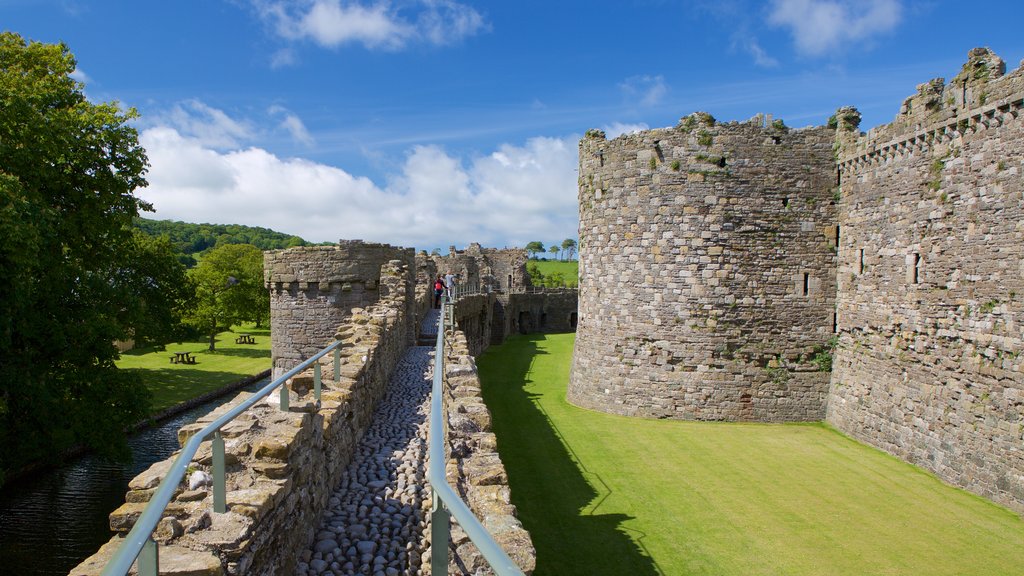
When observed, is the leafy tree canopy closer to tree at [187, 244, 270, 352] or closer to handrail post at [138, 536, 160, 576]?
tree at [187, 244, 270, 352]

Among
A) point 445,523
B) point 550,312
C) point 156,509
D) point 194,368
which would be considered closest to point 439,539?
point 445,523

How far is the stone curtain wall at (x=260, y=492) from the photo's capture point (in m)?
3.79

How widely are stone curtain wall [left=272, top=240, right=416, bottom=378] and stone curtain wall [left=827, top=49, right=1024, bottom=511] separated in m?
12.1

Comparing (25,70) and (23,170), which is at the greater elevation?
(25,70)

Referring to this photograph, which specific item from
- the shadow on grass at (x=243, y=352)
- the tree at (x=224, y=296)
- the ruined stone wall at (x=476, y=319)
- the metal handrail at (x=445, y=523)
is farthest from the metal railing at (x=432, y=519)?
the tree at (x=224, y=296)

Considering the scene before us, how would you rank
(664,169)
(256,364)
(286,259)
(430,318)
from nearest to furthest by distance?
1. (664,169)
2. (286,259)
3. (430,318)
4. (256,364)

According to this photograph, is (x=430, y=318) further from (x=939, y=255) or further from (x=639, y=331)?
(x=939, y=255)

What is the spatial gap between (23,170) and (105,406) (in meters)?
5.09

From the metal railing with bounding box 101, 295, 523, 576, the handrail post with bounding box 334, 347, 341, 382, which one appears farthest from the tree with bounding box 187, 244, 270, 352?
the metal railing with bounding box 101, 295, 523, 576

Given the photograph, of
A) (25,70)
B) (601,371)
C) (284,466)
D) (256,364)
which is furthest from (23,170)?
(256,364)

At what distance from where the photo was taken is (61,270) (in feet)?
45.5

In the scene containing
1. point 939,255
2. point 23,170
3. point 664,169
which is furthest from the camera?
point 664,169

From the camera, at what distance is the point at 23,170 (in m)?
13.2

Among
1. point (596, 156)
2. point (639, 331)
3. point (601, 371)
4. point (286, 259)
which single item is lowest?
point (601, 371)
